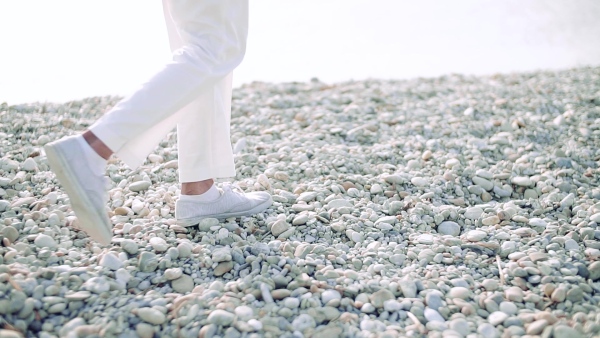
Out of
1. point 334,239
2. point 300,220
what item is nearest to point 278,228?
point 300,220

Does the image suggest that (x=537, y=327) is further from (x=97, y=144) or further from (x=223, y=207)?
(x=97, y=144)

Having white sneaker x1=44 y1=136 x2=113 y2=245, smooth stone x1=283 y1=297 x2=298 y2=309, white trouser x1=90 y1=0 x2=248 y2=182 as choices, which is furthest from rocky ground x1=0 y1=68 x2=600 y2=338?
white trouser x1=90 y1=0 x2=248 y2=182

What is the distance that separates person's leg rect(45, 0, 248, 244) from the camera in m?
1.79

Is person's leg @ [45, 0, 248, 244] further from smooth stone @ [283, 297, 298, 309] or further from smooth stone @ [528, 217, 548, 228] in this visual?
smooth stone @ [528, 217, 548, 228]

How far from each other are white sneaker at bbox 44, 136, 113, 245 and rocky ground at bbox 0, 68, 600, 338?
17 centimetres

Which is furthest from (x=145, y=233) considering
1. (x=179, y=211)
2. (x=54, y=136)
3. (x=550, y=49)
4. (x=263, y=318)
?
(x=550, y=49)

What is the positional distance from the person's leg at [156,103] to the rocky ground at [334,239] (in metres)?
0.25

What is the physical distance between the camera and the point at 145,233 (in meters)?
2.19

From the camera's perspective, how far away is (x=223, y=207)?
7.58 ft

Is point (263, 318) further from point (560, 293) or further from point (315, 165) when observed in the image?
point (315, 165)

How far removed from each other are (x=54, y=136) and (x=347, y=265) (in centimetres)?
198

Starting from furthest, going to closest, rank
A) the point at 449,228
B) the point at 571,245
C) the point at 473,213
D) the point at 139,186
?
the point at 139,186 → the point at 473,213 → the point at 449,228 → the point at 571,245

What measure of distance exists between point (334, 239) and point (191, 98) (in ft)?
2.62

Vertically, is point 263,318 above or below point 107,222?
below
